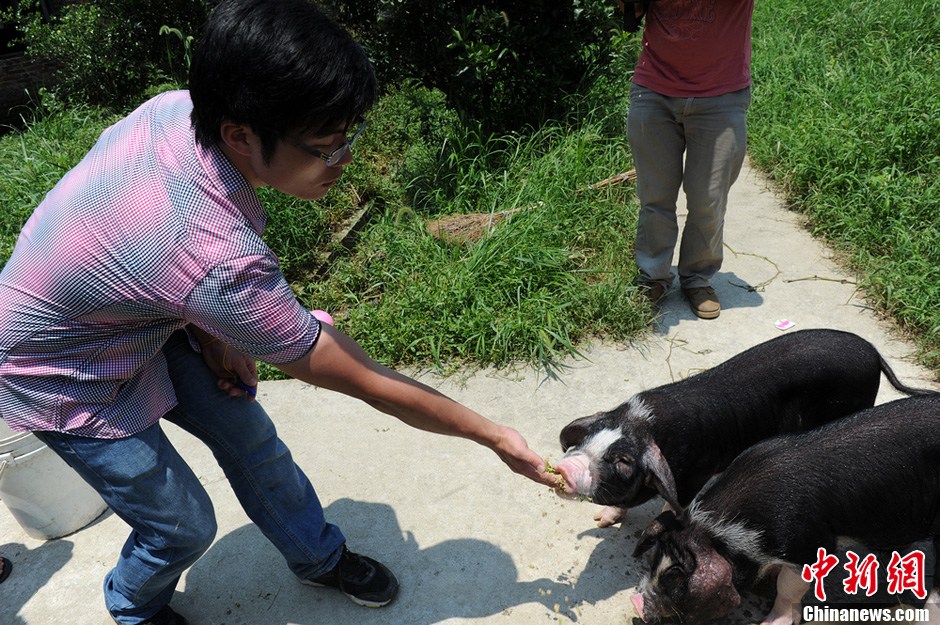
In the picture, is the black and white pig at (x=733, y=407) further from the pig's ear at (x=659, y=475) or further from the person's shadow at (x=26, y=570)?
the person's shadow at (x=26, y=570)

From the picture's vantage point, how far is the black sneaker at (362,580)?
2775 mm

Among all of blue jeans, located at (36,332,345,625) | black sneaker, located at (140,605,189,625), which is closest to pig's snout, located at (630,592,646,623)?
blue jeans, located at (36,332,345,625)

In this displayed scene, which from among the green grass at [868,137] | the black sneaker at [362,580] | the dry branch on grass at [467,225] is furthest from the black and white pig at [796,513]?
the dry branch on grass at [467,225]

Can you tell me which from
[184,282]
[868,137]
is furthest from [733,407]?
[868,137]

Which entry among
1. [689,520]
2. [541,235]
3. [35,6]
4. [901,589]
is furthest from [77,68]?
[901,589]

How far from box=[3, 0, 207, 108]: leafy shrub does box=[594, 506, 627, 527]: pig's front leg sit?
19.8 feet

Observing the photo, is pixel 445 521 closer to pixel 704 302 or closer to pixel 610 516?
pixel 610 516

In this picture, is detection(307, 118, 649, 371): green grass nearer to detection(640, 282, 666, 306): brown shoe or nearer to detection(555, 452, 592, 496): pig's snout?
detection(640, 282, 666, 306): brown shoe

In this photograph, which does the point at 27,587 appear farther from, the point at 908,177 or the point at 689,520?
the point at 908,177

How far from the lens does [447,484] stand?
3.35 metres

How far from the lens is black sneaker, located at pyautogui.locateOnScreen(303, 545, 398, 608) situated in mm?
2775

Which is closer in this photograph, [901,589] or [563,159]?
[901,589]

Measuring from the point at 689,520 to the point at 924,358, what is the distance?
6.77ft

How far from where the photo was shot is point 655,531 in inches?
110
